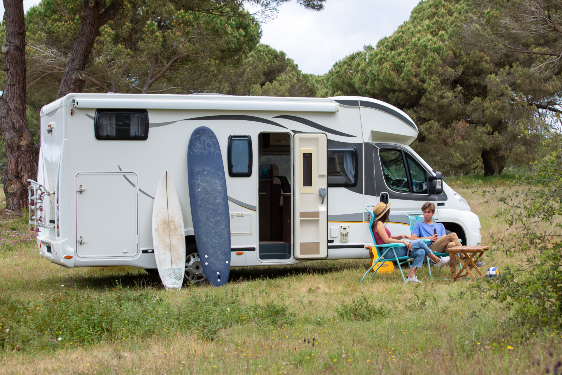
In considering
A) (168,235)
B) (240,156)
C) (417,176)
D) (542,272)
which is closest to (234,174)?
(240,156)

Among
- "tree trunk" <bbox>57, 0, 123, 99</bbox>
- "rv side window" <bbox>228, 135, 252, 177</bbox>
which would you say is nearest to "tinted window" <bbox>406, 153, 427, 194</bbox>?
"rv side window" <bbox>228, 135, 252, 177</bbox>

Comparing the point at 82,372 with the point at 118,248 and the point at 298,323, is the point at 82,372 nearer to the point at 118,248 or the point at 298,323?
the point at 298,323

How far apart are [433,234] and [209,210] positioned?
313cm

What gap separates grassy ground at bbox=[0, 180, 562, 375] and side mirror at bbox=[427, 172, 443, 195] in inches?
53.8

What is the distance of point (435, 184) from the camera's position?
27.9ft

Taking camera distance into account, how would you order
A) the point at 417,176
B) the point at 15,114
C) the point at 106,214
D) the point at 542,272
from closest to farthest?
the point at 542,272 → the point at 106,214 → the point at 417,176 → the point at 15,114

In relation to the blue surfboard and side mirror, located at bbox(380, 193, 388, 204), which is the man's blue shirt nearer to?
side mirror, located at bbox(380, 193, 388, 204)

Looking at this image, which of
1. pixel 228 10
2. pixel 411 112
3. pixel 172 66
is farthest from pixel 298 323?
pixel 411 112

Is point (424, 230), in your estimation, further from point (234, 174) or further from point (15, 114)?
point (15, 114)

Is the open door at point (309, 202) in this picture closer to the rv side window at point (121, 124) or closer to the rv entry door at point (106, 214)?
the rv side window at point (121, 124)

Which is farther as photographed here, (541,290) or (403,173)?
(403,173)

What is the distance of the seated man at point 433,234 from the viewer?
776cm

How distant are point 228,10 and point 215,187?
30.3ft

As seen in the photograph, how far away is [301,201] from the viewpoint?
813 cm
